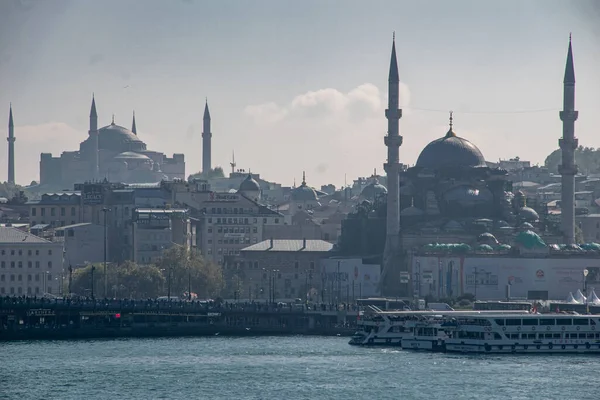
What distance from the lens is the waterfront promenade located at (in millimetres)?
173000

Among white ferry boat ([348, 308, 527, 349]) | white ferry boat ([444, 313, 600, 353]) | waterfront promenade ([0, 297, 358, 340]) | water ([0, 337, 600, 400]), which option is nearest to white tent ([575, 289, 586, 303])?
waterfront promenade ([0, 297, 358, 340])

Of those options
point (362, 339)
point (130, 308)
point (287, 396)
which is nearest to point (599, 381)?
point (287, 396)

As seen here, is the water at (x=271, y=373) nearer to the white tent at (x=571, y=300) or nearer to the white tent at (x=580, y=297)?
the white tent at (x=571, y=300)

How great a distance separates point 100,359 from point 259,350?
1400cm

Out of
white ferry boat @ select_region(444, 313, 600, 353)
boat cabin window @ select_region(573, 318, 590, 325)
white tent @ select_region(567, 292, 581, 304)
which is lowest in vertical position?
white ferry boat @ select_region(444, 313, 600, 353)

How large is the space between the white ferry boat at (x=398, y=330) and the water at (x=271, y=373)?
2.91 meters

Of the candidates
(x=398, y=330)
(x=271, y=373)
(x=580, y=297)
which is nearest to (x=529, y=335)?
(x=398, y=330)

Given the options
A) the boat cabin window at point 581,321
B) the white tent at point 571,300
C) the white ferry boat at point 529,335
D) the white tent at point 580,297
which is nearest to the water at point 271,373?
the white ferry boat at point 529,335

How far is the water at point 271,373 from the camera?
131m

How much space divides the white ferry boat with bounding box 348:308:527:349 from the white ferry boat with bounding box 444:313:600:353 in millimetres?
3183

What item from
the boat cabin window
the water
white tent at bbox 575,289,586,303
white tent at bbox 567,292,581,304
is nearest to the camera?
the water

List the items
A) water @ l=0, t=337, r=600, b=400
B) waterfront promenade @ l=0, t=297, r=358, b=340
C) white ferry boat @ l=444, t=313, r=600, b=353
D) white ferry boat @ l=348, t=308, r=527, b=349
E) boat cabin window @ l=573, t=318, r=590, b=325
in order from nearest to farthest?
water @ l=0, t=337, r=600, b=400 < white ferry boat @ l=444, t=313, r=600, b=353 < boat cabin window @ l=573, t=318, r=590, b=325 < white ferry boat @ l=348, t=308, r=527, b=349 < waterfront promenade @ l=0, t=297, r=358, b=340

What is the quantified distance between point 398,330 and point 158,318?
23279 millimetres

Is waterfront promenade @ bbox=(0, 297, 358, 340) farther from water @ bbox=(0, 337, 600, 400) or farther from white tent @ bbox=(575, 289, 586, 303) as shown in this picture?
white tent @ bbox=(575, 289, 586, 303)
